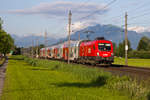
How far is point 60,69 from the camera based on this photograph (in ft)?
110

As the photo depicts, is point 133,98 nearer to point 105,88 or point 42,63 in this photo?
point 105,88

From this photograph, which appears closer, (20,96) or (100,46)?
(20,96)

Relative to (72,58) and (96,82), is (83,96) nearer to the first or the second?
(96,82)

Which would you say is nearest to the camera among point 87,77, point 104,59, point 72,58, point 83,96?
point 83,96

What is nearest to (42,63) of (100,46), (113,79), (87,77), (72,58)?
(72,58)

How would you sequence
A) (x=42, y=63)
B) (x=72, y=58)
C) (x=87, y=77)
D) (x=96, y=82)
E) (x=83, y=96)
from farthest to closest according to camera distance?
(x=72, y=58) < (x=42, y=63) < (x=87, y=77) < (x=96, y=82) < (x=83, y=96)

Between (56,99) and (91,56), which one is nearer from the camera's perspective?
(56,99)

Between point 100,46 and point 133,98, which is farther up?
point 100,46

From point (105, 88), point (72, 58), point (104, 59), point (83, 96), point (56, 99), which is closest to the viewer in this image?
point (56, 99)

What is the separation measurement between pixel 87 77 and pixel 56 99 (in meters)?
8.99

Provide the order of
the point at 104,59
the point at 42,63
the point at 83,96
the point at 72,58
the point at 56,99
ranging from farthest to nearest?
the point at 72,58, the point at 42,63, the point at 104,59, the point at 83,96, the point at 56,99

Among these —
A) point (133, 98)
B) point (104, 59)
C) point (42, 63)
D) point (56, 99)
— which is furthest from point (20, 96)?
point (42, 63)

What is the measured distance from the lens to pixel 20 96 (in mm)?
13555

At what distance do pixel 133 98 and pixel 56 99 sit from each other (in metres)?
3.69
